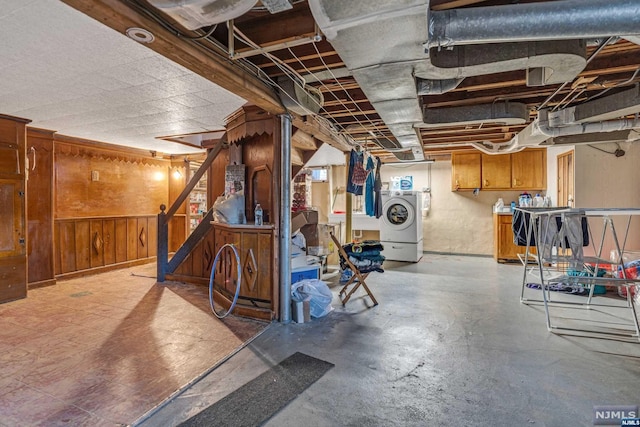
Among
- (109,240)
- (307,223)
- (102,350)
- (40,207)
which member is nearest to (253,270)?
(307,223)

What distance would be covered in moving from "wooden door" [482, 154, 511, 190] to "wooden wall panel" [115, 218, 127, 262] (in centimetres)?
726

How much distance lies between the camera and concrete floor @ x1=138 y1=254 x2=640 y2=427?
1925 mm

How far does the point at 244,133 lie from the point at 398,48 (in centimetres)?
231

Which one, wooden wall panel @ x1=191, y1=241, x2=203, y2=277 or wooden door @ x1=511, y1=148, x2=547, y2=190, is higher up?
wooden door @ x1=511, y1=148, x2=547, y2=190

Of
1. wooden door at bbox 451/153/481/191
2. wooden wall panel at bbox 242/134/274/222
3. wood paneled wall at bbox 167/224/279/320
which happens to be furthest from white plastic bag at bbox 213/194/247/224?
wooden door at bbox 451/153/481/191

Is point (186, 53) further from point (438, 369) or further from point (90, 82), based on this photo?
point (438, 369)

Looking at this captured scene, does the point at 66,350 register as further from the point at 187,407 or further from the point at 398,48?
the point at 398,48

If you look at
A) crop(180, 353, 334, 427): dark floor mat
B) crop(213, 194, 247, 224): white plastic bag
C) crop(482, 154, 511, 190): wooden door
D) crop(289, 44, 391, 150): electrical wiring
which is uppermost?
crop(289, 44, 391, 150): electrical wiring

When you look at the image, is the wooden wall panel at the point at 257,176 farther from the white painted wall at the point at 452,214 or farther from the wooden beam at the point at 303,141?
the white painted wall at the point at 452,214

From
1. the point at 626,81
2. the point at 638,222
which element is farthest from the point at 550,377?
the point at 638,222

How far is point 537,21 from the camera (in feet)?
5.50

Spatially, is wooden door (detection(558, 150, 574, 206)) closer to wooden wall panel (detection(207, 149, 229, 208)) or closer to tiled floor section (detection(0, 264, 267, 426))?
tiled floor section (detection(0, 264, 267, 426))

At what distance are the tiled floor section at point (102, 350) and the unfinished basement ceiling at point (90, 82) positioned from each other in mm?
2295

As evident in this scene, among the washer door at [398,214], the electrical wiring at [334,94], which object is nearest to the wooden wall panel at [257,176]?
the electrical wiring at [334,94]
